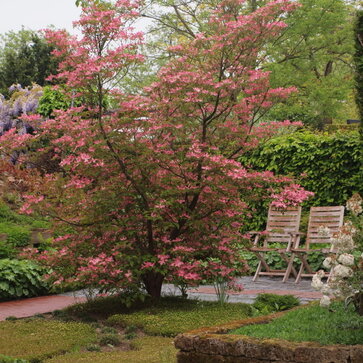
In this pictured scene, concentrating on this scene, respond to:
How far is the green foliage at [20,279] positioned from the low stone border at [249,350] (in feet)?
14.4

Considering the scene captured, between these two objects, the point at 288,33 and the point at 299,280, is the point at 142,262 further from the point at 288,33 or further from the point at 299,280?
the point at 288,33

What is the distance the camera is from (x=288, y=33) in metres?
18.4

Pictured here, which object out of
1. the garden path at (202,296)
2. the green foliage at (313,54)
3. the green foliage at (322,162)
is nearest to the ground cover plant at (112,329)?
the garden path at (202,296)

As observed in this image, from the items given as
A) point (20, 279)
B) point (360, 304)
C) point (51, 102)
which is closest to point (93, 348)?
point (360, 304)

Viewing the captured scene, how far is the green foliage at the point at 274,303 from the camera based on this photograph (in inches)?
260

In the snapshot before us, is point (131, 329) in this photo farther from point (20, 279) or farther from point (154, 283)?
point (20, 279)

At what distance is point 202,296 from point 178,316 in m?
2.01

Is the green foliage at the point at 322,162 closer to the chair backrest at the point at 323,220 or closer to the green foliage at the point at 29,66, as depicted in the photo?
the chair backrest at the point at 323,220

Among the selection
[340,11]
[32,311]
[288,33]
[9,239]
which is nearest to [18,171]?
[9,239]

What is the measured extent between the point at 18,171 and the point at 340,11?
11570 mm

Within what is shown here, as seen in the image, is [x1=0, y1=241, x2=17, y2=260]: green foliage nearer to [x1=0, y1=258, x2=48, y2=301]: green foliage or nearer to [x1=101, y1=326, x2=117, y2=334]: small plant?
[x1=0, y1=258, x2=48, y2=301]: green foliage

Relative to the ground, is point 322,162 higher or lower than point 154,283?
higher

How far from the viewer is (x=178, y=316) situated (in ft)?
21.1

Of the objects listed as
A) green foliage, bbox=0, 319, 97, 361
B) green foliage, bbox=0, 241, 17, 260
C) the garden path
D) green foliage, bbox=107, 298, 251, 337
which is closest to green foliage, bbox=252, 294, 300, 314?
green foliage, bbox=107, 298, 251, 337
